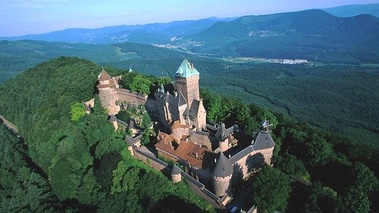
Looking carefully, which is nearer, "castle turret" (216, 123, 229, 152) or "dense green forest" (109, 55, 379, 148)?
"castle turret" (216, 123, 229, 152)

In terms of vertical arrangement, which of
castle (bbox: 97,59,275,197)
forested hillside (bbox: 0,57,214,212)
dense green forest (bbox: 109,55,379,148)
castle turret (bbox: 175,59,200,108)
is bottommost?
dense green forest (bbox: 109,55,379,148)

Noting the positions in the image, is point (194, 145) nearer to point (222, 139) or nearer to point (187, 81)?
point (222, 139)

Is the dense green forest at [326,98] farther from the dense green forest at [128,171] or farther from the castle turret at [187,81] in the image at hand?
the castle turret at [187,81]

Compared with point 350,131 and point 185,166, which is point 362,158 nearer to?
point 185,166

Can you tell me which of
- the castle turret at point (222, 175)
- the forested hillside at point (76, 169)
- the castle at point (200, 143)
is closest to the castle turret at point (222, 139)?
the castle at point (200, 143)

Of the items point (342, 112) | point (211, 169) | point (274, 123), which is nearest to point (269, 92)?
point (342, 112)

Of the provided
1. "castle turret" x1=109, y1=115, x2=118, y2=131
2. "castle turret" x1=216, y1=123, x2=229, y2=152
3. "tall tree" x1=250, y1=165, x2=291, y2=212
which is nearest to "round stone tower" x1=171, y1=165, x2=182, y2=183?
"castle turret" x1=216, y1=123, x2=229, y2=152

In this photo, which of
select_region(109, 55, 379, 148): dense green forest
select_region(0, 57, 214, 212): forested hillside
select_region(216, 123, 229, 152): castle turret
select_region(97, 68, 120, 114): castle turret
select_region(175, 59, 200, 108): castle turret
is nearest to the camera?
select_region(0, 57, 214, 212): forested hillside

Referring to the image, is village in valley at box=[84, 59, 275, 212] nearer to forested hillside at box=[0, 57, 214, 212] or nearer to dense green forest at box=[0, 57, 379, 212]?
dense green forest at box=[0, 57, 379, 212]
